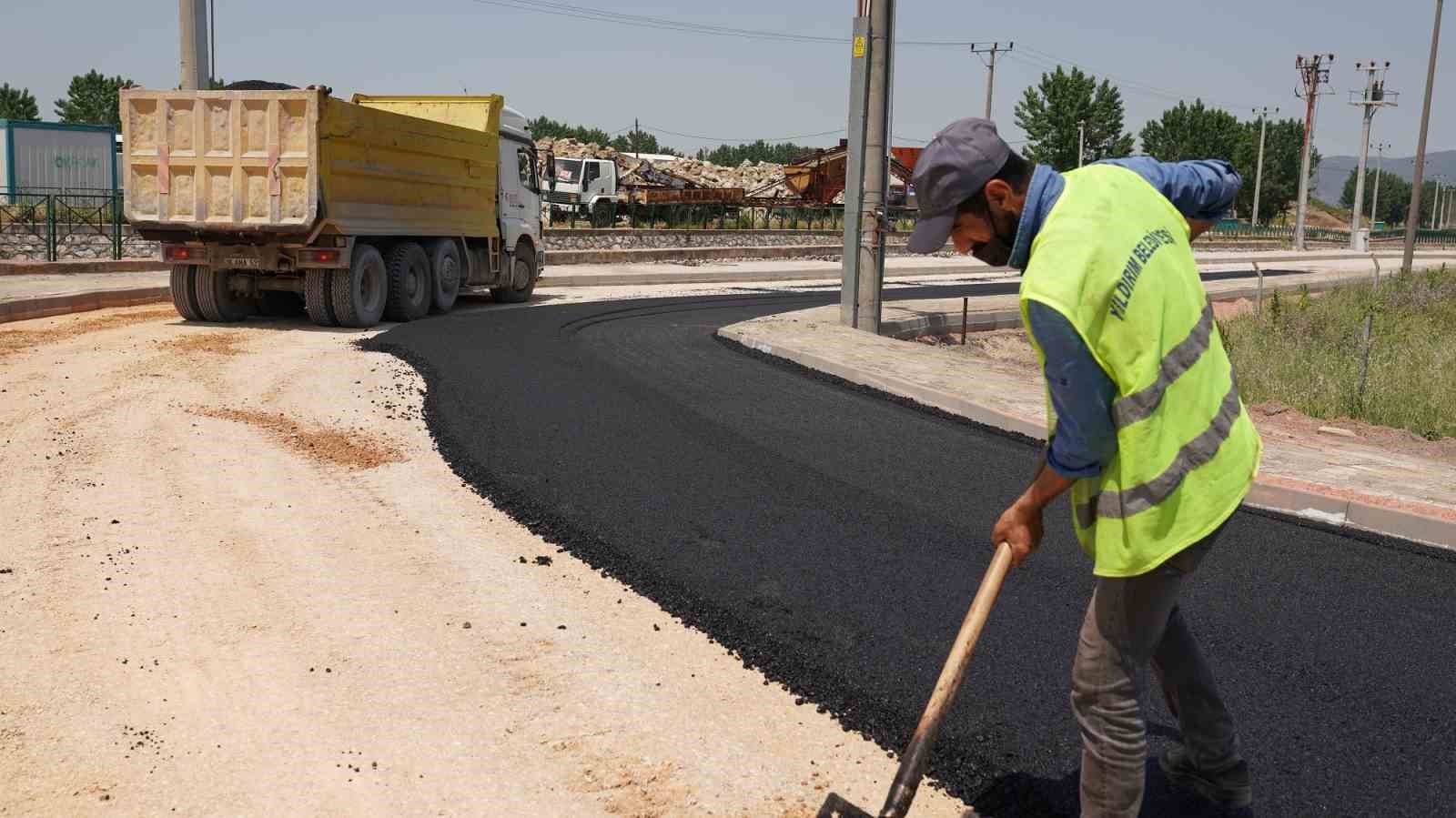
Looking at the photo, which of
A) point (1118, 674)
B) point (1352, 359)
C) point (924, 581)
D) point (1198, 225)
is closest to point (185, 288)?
point (924, 581)

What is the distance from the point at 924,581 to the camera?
5.39 m

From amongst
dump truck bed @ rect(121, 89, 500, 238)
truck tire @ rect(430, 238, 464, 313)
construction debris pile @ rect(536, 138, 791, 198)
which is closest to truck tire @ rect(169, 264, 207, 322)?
dump truck bed @ rect(121, 89, 500, 238)

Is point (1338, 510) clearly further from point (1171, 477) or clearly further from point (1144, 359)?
point (1144, 359)

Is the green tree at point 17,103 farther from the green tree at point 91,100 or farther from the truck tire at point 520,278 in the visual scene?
the truck tire at point 520,278

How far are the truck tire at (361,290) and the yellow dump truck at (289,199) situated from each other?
0.02m

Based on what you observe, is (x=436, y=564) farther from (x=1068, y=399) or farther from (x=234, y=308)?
(x=234, y=308)

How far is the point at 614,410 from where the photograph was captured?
357 inches

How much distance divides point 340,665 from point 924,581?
239 cm

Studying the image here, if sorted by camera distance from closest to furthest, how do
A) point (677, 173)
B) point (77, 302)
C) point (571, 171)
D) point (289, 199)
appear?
point (289, 199) < point (77, 302) < point (571, 171) < point (677, 173)

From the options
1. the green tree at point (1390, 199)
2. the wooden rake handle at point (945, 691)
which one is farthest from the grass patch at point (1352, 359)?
the green tree at point (1390, 199)

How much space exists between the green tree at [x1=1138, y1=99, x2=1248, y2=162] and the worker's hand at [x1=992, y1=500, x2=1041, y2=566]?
89.2m

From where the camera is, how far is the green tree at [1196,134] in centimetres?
8656

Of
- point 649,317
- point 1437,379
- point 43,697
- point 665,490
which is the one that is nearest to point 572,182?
point 649,317

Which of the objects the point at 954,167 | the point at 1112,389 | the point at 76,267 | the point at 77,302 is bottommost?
the point at 77,302
